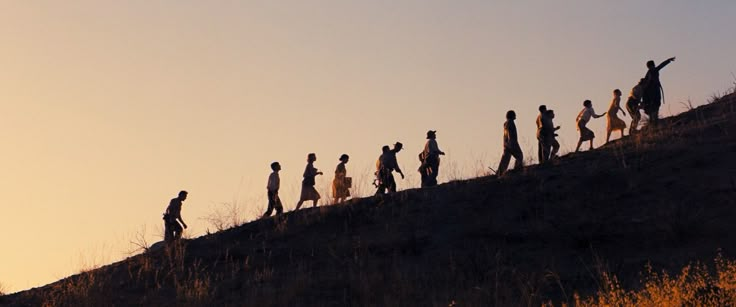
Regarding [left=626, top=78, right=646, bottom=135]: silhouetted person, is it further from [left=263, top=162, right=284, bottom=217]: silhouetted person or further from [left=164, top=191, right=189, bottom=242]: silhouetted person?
[left=164, top=191, right=189, bottom=242]: silhouetted person

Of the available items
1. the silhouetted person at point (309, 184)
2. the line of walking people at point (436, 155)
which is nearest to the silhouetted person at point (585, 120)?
the line of walking people at point (436, 155)

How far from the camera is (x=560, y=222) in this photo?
829 inches

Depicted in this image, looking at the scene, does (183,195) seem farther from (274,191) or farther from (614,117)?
(614,117)

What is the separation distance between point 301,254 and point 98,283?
3716 mm

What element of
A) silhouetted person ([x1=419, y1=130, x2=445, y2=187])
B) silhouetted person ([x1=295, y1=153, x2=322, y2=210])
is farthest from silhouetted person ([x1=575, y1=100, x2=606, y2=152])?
silhouetted person ([x1=295, y1=153, x2=322, y2=210])

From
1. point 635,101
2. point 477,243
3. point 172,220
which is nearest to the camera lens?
point 477,243

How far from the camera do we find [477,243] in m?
20.9

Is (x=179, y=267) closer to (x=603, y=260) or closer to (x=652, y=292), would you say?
(x=603, y=260)

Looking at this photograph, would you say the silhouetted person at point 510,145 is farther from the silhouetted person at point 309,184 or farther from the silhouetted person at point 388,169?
the silhouetted person at point 309,184

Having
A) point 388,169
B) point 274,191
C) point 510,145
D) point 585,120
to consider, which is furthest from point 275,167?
point 585,120

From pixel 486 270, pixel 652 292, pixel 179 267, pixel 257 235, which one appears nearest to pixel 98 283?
pixel 179 267

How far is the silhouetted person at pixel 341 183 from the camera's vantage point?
26062 mm

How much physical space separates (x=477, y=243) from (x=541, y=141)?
5512 millimetres

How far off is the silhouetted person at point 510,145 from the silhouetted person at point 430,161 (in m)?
1.35
